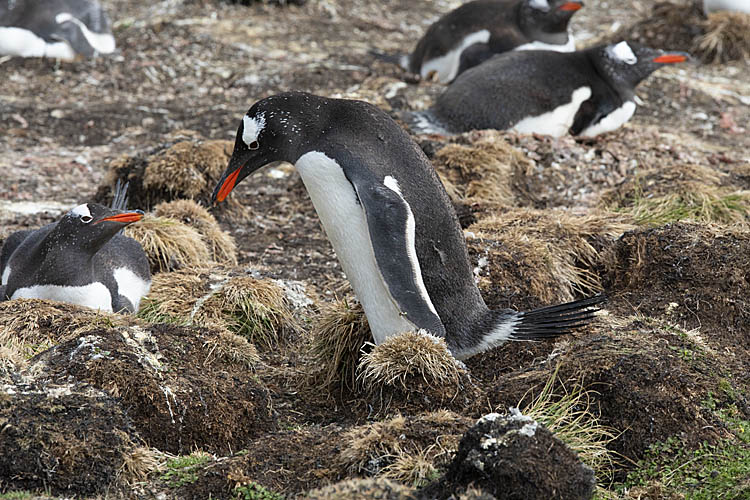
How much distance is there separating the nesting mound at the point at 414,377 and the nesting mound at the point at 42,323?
50.2 inches

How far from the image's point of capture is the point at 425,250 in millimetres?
4207

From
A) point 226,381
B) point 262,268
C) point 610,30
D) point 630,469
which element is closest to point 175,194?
point 262,268

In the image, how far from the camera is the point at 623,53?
26.8 feet

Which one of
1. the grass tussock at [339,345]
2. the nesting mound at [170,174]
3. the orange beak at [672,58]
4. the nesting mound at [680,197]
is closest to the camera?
the grass tussock at [339,345]

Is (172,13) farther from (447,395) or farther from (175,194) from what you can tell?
(447,395)

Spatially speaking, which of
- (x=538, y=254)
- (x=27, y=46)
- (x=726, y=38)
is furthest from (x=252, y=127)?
(x=726, y=38)

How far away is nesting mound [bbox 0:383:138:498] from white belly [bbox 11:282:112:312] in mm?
1677

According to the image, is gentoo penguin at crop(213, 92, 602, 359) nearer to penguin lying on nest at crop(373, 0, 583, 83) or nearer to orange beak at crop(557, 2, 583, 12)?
penguin lying on nest at crop(373, 0, 583, 83)

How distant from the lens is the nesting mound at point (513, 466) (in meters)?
2.80

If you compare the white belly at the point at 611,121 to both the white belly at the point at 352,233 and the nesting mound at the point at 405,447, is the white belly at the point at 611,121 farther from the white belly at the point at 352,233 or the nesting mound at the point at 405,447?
the nesting mound at the point at 405,447

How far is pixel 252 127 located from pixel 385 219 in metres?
0.82

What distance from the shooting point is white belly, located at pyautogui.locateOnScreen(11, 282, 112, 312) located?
16.6ft

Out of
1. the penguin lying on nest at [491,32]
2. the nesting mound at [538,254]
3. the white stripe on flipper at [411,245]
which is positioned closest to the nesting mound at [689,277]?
the nesting mound at [538,254]

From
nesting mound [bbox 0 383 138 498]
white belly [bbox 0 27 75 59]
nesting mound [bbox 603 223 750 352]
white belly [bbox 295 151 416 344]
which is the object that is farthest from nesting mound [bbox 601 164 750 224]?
white belly [bbox 0 27 75 59]
